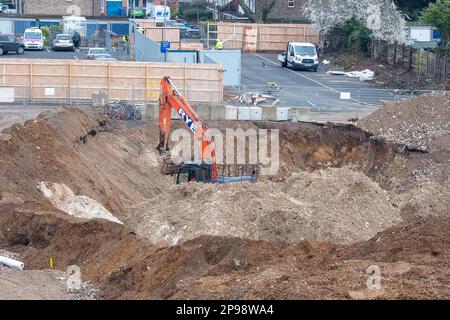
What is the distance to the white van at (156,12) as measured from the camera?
7444 centimetres

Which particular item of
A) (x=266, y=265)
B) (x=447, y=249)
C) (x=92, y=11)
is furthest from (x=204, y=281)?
(x=92, y=11)

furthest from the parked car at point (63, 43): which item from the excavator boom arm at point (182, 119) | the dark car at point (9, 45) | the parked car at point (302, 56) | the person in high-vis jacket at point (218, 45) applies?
the excavator boom arm at point (182, 119)

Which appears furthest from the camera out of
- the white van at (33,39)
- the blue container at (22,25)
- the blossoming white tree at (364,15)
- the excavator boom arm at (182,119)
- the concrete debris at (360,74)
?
the blue container at (22,25)

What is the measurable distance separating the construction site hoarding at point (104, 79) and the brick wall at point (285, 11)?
113 feet

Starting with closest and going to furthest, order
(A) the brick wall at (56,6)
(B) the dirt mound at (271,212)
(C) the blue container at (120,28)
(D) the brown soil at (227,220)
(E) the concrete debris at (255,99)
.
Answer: (D) the brown soil at (227,220) < (B) the dirt mound at (271,212) < (E) the concrete debris at (255,99) < (C) the blue container at (120,28) < (A) the brick wall at (56,6)

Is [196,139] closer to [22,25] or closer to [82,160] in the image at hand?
[82,160]

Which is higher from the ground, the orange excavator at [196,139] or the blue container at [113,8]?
the blue container at [113,8]

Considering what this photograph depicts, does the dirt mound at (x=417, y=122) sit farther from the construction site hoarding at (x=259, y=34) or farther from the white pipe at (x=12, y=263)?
the construction site hoarding at (x=259, y=34)

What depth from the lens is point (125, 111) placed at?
140ft

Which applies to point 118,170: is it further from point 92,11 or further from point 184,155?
point 92,11

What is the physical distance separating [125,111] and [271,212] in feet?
56.6

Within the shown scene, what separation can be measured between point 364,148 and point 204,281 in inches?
990

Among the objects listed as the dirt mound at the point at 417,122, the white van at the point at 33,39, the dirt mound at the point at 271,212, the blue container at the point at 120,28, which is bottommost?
the dirt mound at the point at 271,212

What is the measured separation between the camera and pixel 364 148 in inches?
1630
